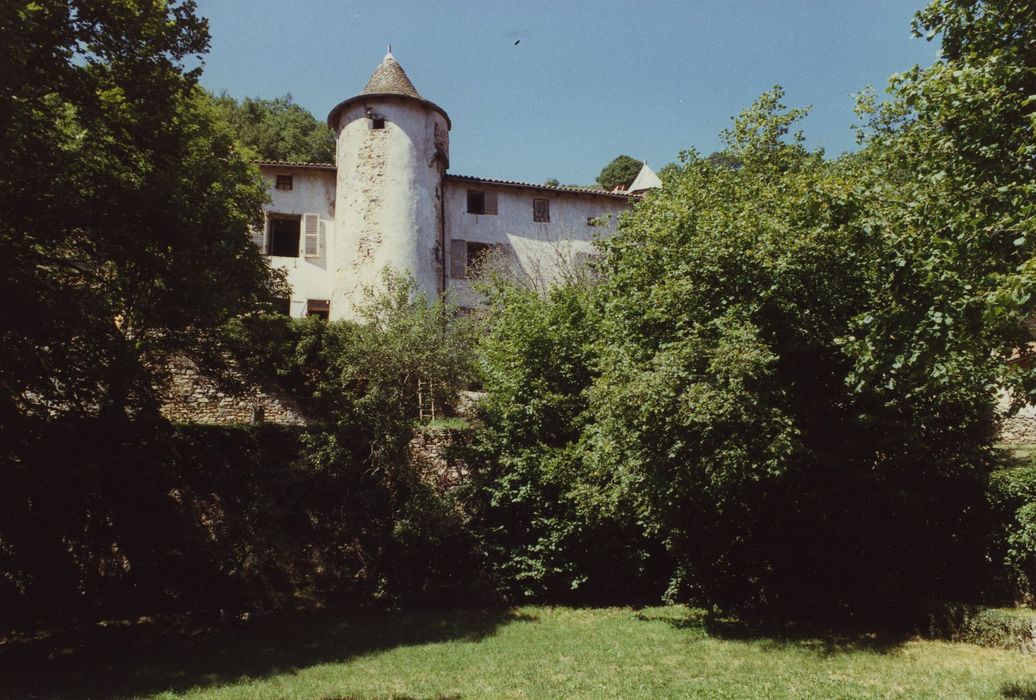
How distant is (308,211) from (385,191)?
3876 mm

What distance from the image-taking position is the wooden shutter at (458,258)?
2858 centimetres

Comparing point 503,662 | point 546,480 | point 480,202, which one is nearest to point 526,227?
point 480,202

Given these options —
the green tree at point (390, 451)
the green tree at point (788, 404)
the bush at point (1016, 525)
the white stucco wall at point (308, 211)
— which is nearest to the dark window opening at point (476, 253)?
the white stucco wall at point (308, 211)

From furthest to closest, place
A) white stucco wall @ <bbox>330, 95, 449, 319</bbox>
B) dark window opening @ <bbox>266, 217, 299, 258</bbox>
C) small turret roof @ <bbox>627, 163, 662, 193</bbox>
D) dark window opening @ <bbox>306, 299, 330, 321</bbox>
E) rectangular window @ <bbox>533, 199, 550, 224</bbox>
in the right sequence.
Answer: small turret roof @ <bbox>627, 163, 662, 193</bbox>, rectangular window @ <bbox>533, 199, 550, 224</bbox>, dark window opening @ <bbox>266, 217, 299, 258</bbox>, dark window opening @ <bbox>306, 299, 330, 321</bbox>, white stucco wall @ <bbox>330, 95, 449, 319</bbox>

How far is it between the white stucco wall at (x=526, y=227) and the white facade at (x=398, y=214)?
0.15 ft

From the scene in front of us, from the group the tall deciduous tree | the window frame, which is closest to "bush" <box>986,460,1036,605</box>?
the tall deciduous tree

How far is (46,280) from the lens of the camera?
34.8 feet

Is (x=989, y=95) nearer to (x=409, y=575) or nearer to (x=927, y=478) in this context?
(x=927, y=478)

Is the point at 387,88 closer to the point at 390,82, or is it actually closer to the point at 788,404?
the point at 390,82

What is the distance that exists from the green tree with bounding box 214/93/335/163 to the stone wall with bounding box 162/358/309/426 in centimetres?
2091

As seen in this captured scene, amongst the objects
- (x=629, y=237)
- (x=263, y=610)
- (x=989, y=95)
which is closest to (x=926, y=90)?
(x=989, y=95)

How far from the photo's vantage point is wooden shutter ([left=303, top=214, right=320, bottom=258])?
27.8 meters

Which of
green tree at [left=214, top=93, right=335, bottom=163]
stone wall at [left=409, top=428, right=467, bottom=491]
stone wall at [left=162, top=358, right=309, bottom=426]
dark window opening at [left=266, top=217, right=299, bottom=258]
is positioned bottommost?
stone wall at [left=409, top=428, right=467, bottom=491]

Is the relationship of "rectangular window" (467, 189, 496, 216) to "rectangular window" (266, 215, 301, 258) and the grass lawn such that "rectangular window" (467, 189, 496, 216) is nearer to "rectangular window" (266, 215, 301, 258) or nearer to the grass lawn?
"rectangular window" (266, 215, 301, 258)
